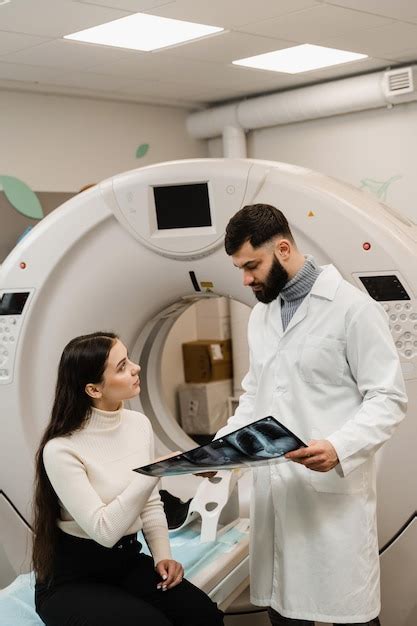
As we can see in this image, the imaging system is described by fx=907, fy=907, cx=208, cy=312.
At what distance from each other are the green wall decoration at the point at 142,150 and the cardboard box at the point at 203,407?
136 cm

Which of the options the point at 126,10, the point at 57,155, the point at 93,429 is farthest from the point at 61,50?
the point at 93,429

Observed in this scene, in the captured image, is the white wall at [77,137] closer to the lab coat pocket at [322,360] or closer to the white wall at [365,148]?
the white wall at [365,148]

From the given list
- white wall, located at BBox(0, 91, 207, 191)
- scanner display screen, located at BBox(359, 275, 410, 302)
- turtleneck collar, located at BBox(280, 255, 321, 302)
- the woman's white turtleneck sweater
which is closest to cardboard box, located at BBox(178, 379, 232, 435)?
white wall, located at BBox(0, 91, 207, 191)

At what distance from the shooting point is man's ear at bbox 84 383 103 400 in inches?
→ 80.7

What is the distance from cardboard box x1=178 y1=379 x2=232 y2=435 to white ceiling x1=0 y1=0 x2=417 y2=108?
166 centimetres

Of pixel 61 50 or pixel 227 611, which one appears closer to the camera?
pixel 227 611

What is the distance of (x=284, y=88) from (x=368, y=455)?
3459 millimetres

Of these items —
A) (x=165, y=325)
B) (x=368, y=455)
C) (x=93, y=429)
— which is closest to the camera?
(x=368, y=455)

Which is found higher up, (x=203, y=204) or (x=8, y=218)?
(x=8, y=218)

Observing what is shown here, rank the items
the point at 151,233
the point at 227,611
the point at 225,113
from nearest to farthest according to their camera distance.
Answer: the point at 227,611 < the point at 151,233 < the point at 225,113

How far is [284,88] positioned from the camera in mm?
4969

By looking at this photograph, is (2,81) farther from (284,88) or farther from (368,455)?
(368,455)

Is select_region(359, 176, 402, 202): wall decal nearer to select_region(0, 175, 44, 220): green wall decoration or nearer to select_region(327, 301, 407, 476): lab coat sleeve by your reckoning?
select_region(0, 175, 44, 220): green wall decoration

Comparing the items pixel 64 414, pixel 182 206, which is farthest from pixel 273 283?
pixel 182 206
